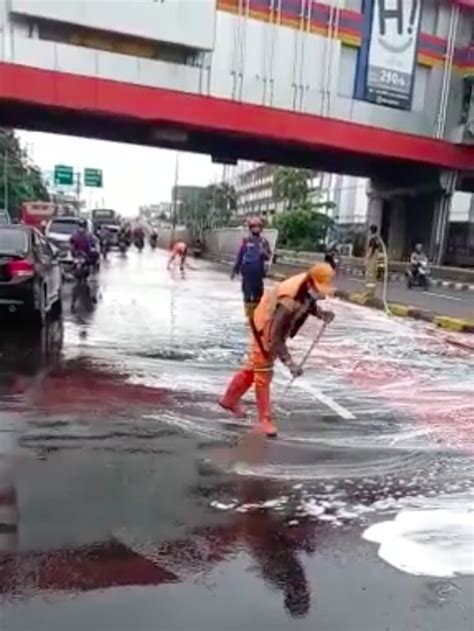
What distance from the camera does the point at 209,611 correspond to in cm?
332

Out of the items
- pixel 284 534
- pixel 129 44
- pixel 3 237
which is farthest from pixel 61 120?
pixel 284 534

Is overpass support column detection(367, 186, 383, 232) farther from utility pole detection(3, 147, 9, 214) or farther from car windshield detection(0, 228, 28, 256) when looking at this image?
car windshield detection(0, 228, 28, 256)

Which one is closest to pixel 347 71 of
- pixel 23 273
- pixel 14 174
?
pixel 23 273

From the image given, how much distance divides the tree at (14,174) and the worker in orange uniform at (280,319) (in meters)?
51.0

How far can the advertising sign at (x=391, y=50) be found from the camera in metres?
32.9

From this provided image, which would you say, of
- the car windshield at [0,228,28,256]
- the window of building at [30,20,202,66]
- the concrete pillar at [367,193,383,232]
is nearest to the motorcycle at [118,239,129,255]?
the concrete pillar at [367,193,383,232]

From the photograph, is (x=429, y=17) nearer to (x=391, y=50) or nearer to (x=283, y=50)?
(x=391, y=50)

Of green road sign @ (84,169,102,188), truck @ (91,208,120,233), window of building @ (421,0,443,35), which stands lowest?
truck @ (91,208,120,233)

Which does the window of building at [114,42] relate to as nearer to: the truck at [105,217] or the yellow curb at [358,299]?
the yellow curb at [358,299]

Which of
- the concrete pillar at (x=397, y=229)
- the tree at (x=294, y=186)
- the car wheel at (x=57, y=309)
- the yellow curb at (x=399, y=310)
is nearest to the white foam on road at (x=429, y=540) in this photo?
the car wheel at (x=57, y=309)

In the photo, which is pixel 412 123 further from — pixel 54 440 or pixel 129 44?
pixel 54 440

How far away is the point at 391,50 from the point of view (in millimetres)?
33094

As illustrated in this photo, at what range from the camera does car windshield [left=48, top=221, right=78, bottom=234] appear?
2578 cm

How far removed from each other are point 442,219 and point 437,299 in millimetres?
15946
